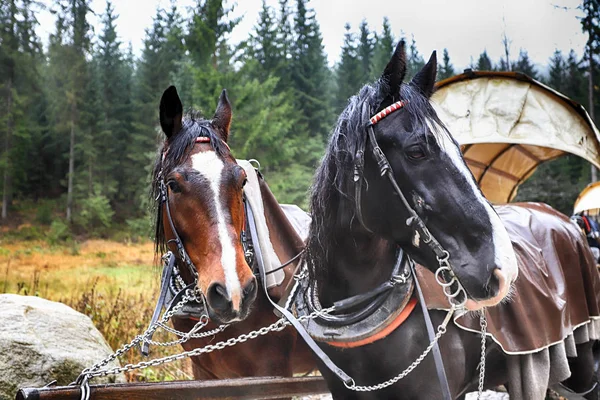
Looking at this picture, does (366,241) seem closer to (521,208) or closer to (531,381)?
(531,381)

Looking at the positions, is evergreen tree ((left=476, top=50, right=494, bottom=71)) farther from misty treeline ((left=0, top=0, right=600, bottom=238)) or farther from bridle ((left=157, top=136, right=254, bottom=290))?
bridle ((left=157, top=136, right=254, bottom=290))

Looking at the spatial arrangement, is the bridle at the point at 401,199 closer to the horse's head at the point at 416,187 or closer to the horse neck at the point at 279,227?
the horse's head at the point at 416,187

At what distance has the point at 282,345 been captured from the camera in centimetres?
290

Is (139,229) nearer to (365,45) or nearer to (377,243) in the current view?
(377,243)

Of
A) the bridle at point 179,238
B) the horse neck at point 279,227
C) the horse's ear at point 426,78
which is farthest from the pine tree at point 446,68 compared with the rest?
the horse's ear at point 426,78

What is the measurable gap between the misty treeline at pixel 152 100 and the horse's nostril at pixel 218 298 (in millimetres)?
8018

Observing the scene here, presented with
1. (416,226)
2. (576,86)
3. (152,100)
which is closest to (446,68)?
(576,86)

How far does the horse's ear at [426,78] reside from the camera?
2.06 m

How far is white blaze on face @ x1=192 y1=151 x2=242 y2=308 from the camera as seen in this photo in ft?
6.97

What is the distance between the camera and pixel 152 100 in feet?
90.9

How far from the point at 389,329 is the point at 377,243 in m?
0.36

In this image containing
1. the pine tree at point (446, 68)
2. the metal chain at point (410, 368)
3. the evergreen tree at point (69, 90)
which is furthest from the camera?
Answer: the pine tree at point (446, 68)

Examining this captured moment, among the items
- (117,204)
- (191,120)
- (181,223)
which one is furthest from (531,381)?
(117,204)

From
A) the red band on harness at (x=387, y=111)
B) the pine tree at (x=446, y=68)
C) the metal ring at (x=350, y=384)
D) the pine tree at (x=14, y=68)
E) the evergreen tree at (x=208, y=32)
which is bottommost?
the metal ring at (x=350, y=384)
